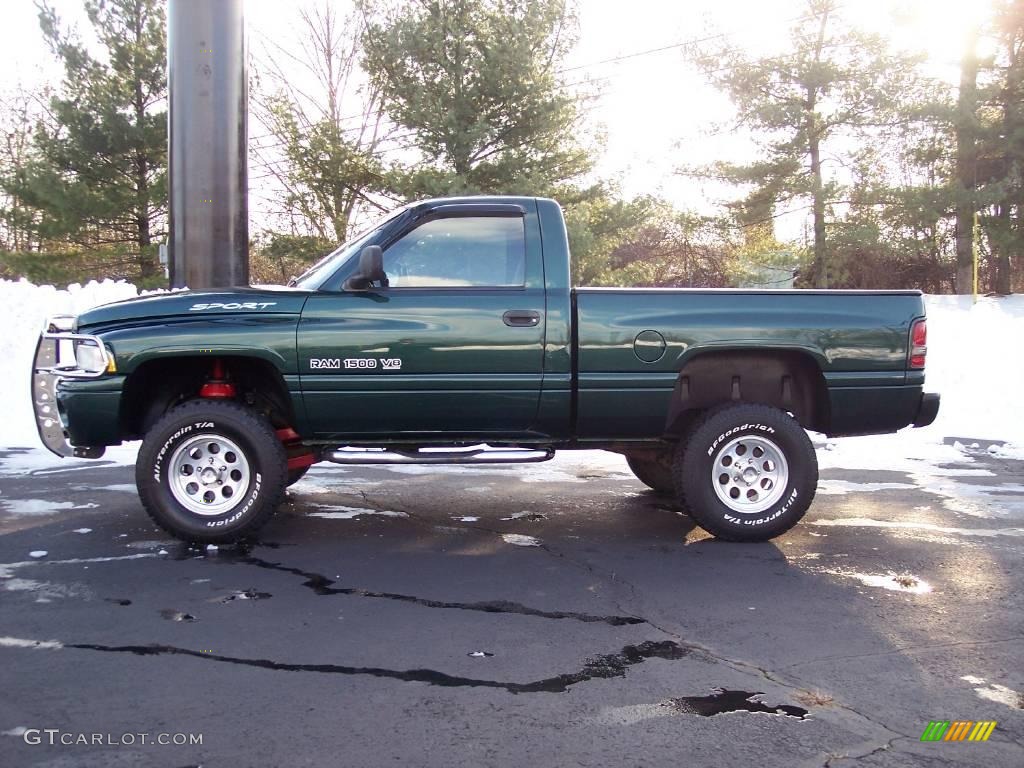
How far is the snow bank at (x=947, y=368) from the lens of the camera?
31.6 feet

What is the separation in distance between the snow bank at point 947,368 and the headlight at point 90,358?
16.0 feet

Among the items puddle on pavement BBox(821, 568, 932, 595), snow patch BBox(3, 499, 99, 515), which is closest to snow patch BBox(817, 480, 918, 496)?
puddle on pavement BBox(821, 568, 932, 595)

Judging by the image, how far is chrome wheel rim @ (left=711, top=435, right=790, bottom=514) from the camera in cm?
534

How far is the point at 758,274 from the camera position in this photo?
25469 millimetres

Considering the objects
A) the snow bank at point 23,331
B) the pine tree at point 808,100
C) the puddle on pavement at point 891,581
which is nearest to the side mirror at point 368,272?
the puddle on pavement at point 891,581

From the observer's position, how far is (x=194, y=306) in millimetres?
5066

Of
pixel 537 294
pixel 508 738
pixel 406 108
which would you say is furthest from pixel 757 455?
pixel 406 108

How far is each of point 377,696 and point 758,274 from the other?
2408cm

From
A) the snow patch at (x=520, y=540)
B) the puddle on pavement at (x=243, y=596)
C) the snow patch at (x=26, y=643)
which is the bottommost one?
the snow patch at (x=26, y=643)

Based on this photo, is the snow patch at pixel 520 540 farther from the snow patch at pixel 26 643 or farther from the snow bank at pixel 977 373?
the snow bank at pixel 977 373

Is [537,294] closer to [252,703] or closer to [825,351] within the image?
[825,351]

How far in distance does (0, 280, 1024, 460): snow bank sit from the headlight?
16.0 feet

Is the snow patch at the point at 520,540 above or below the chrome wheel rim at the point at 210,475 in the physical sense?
below

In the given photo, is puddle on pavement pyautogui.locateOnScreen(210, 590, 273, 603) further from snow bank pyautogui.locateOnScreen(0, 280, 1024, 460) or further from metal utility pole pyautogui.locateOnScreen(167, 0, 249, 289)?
snow bank pyautogui.locateOnScreen(0, 280, 1024, 460)
